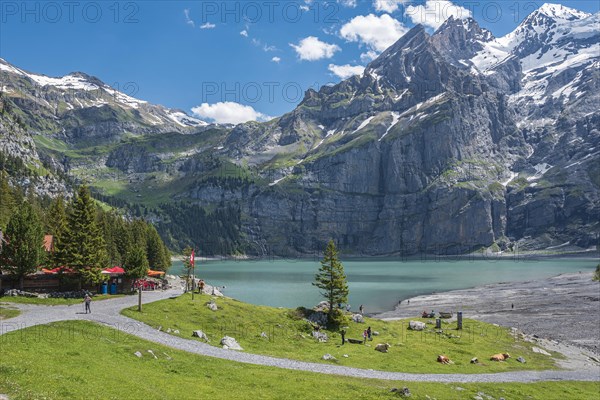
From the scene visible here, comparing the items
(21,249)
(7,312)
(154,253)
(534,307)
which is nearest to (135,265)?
(21,249)

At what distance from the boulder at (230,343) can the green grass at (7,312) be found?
66.6ft

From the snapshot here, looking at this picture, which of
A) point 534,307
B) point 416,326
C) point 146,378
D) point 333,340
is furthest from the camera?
point 534,307

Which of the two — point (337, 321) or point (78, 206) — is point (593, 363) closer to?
point (337, 321)

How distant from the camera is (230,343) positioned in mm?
42375

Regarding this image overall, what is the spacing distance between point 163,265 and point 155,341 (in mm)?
96897

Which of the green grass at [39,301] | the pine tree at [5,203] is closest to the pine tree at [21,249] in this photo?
the green grass at [39,301]

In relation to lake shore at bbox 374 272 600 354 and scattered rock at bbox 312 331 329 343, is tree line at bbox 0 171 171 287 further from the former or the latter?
lake shore at bbox 374 272 600 354

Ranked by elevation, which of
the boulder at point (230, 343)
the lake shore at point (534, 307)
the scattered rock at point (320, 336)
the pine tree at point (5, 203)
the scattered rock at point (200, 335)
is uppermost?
the pine tree at point (5, 203)

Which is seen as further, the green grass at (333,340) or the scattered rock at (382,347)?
the scattered rock at (382,347)

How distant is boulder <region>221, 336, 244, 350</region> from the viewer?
4169 centimetres

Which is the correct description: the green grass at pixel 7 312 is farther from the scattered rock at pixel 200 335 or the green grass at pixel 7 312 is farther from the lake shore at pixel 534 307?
the lake shore at pixel 534 307

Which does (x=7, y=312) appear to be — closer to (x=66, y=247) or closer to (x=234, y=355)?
(x=66, y=247)

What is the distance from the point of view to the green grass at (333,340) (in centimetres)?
4400

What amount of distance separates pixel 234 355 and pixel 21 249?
38681 mm
